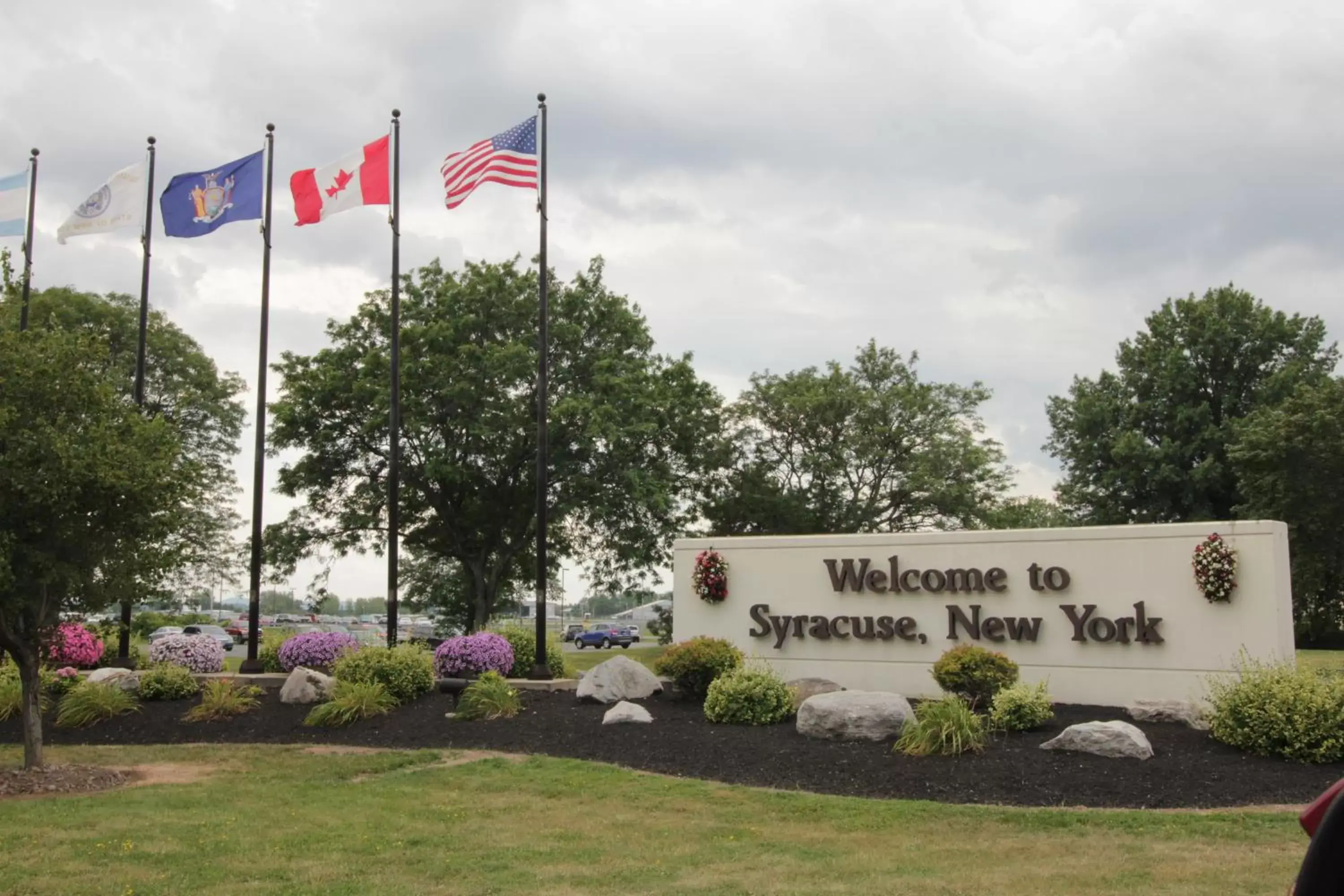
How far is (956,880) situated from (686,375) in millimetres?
29109

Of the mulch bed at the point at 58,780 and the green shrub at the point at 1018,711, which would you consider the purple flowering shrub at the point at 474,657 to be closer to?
the mulch bed at the point at 58,780

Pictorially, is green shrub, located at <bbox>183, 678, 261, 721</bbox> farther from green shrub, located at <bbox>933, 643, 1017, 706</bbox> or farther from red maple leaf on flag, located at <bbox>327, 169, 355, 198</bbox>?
green shrub, located at <bbox>933, 643, 1017, 706</bbox>

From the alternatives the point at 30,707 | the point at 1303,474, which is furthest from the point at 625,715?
the point at 1303,474

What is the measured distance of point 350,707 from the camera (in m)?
16.7

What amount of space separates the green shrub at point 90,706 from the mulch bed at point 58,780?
158 inches

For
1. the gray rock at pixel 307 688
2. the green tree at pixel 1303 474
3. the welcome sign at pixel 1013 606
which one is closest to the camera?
the welcome sign at pixel 1013 606

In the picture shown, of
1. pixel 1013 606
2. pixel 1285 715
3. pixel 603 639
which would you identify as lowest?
pixel 603 639

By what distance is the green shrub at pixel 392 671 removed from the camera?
18.0 m

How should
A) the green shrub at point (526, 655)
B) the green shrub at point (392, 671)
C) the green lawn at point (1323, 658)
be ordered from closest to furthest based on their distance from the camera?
1. the green shrub at point (392, 671)
2. the green shrub at point (526, 655)
3. the green lawn at point (1323, 658)

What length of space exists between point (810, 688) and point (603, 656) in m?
27.5

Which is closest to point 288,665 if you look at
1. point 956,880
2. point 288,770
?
point 288,770

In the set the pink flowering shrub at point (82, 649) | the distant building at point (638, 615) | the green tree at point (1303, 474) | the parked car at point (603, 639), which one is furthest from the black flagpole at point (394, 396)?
the distant building at point (638, 615)

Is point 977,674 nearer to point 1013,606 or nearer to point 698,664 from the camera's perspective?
point 1013,606

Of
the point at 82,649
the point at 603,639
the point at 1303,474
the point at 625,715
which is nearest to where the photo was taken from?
the point at 625,715
